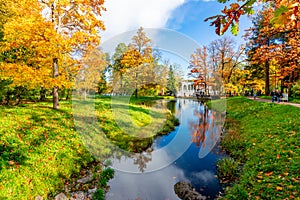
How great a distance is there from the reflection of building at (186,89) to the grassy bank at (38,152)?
1695 inches

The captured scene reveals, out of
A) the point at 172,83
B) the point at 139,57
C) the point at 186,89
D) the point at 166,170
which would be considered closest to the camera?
the point at 166,170

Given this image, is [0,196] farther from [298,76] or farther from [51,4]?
[298,76]

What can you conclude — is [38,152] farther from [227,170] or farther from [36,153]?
[227,170]

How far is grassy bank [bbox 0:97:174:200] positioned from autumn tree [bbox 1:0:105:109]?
6.49ft

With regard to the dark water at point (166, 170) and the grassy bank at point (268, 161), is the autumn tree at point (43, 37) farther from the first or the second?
the grassy bank at point (268, 161)

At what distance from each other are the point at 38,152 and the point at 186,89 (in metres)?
48.9

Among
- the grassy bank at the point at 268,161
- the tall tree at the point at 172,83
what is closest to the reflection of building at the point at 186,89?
the tall tree at the point at 172,83

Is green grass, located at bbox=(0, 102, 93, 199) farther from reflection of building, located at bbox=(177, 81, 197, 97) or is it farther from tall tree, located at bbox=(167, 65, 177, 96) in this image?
reflection of building, located at bbox=(177, 81, 197, 97)

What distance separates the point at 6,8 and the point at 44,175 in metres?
11.8

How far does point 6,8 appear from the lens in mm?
10852

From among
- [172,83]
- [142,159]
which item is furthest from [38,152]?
[172,83]

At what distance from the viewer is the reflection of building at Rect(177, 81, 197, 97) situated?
50141mm

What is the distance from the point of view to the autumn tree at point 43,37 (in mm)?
8188

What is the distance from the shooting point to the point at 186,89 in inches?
2050
